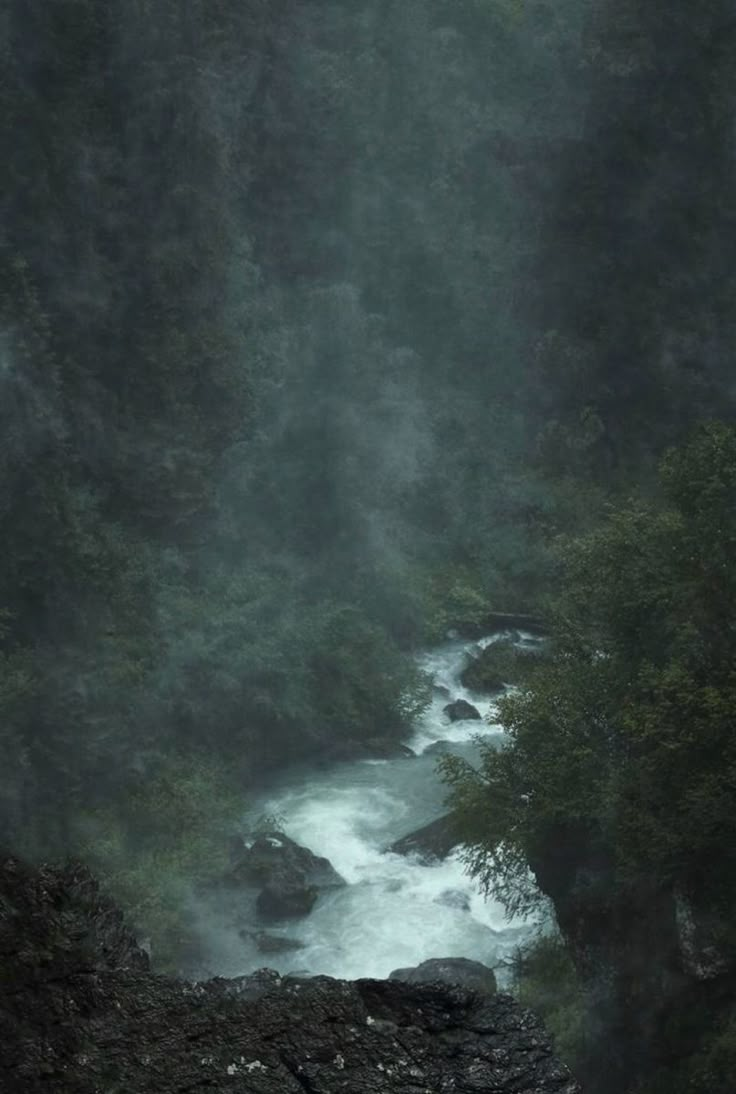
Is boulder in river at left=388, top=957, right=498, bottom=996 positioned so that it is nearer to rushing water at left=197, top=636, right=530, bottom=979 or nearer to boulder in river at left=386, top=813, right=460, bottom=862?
rushing water at left=197, top=636, right=530, bottom=979

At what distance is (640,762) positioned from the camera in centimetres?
2580

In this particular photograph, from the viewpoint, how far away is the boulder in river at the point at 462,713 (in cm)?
4456

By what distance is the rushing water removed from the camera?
100ft

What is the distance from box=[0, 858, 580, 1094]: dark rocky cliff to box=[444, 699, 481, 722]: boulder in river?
39.3 metres

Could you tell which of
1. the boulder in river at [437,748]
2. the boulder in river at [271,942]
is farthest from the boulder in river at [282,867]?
the boulder in river at [437,748]

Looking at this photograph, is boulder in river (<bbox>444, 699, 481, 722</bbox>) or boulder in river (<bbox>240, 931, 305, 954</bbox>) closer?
boulder in river (<bbox>240, 931, 305, 954</bbox>)

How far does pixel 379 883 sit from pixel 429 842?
2098 mm

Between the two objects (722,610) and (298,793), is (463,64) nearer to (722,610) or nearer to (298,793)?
(298,793)

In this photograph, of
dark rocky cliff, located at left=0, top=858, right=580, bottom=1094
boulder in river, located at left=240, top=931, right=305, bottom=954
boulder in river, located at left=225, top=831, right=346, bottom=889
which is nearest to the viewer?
dark rocky cliff, located at left=0, top=858, right=580, bottom=1094

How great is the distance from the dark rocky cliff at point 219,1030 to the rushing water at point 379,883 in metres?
24.1

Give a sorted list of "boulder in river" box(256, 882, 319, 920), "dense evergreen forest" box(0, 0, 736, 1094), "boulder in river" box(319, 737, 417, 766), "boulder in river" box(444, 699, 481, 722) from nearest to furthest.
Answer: "dense evergreen forest" box(0, 0, 736, 1094)
"boulder in river" box(256, 882, 319, 920)
"boulder in river" box(319, 737, 417, 766)
"boulder in river" box(444, 699, 481, 722)

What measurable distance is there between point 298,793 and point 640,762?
1657 cm

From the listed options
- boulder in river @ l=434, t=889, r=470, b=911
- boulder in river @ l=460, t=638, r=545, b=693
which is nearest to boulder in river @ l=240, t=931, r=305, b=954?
boulder in river @ l=434, t=889, r=470, b=911

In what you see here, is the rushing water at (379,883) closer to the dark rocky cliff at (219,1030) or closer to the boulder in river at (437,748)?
the boulder in river at (437,748)
